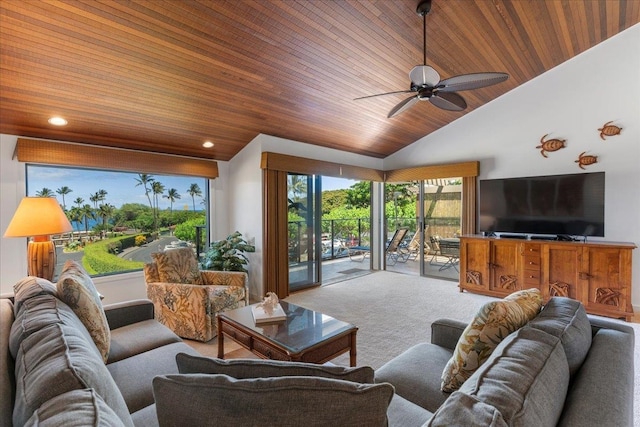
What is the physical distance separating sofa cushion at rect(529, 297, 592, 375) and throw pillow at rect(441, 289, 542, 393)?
0.07m

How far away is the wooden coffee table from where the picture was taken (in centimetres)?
193

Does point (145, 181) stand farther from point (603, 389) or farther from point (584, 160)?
point (584, 160)

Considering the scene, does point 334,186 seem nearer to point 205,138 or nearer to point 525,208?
point 205,138

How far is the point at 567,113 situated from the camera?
4195 mm

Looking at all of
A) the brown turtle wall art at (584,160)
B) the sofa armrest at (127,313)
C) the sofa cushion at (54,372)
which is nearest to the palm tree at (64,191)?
the sofa armrest at (127,313)

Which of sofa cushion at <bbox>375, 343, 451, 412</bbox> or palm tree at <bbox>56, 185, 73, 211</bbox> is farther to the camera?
palm tree at <bbox>56, 185, 73, 211</bbox>

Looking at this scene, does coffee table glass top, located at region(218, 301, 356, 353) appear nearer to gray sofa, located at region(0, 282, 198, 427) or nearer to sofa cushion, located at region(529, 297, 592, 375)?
gray sofa, located at region(0, 282, 198, 427)

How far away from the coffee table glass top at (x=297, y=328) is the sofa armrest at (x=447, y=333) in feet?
1.79

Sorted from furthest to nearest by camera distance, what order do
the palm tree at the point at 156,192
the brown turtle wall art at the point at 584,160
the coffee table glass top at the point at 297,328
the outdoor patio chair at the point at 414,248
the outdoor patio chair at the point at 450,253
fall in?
1. the outdoor patio chair at the point at 414,248
2. the outdoor patio chair at the point at 450,253
3. the palm tree at the point at 156,192
4. the brown turtle wall art at the point at 584,160
5. the coffee table glass top at the point at 297,328

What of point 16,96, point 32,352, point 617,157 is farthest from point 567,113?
point 16,96

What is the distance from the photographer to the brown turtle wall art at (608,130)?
383 cm

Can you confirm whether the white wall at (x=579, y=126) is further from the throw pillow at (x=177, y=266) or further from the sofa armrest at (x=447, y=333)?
the throw pillow at (x=177, y=266)

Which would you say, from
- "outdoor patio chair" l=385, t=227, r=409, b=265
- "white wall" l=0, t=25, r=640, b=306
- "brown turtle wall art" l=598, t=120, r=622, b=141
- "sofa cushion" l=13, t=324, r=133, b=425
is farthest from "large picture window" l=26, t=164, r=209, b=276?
"brown turtle wall art" l=598, t=120, r=622, b=141

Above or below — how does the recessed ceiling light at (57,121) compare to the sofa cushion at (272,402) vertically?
above
